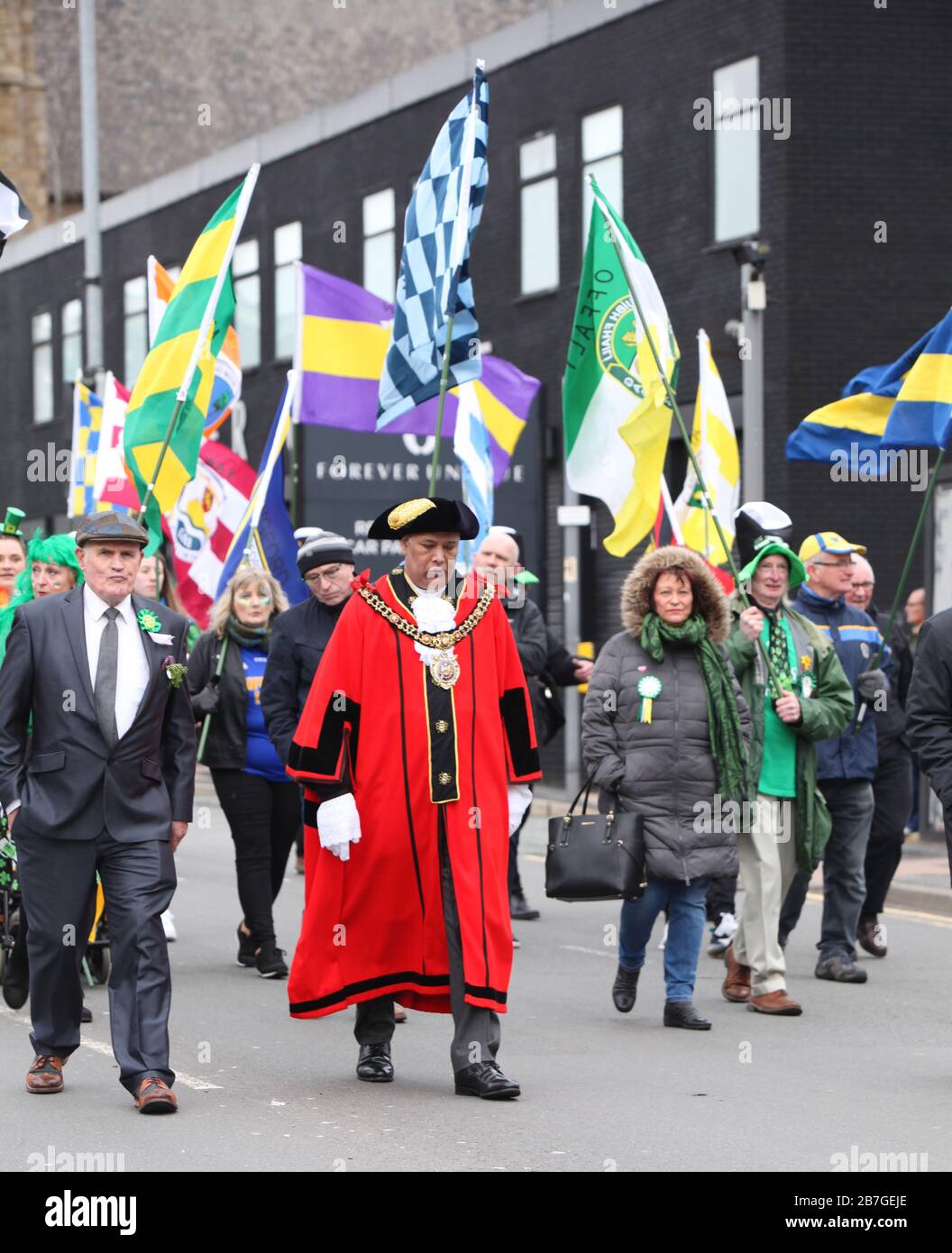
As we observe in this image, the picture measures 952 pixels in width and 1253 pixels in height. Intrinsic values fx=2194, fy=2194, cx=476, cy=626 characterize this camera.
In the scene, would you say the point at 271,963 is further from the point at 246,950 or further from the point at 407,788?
the point at 407,788

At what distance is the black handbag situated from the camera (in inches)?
346

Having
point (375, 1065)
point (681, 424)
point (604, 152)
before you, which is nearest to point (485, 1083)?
point (375, 1065)

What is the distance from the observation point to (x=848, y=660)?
34.8 feet

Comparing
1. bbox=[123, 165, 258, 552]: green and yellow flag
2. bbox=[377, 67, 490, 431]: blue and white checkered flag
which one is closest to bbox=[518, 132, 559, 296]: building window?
bbox=[123, 165, 258, 552]: green and yellow flag

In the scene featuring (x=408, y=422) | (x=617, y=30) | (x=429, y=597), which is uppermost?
(x=617, y=30)

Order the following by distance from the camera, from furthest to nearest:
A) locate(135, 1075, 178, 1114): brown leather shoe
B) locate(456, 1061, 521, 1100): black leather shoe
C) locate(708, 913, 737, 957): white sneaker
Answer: locate(708, 913, 737, 957): white sneaker < locate(456, 1061, 521, 1100): black leather shoe < locate(135, 1075, 178, 1114): brown leather shoe

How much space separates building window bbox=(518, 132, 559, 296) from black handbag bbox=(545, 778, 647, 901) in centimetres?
1605

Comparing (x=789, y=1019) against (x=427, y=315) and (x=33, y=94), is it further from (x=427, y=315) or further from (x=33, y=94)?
(x=33, y=94)

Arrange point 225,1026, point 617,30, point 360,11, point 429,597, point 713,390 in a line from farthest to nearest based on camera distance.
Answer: point 360,11, point 617,30, point 713,390, point 225,1026, point 429,597

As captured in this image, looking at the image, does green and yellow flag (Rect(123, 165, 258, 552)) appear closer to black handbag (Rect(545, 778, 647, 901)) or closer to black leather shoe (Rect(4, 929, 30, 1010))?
black leather shoe (Rect(4, 929, 30, 1010))

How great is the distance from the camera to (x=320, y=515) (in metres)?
21.0

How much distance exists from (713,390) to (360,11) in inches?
1140

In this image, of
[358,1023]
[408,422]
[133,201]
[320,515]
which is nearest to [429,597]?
[358,1023]

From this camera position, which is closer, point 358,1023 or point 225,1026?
point 358,1023
